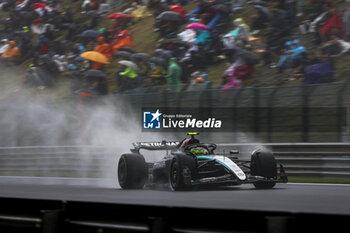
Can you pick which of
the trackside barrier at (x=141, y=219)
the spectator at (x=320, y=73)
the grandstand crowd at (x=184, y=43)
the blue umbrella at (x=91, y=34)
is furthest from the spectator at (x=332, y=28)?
the trackside barrier at (x=141, y=219)

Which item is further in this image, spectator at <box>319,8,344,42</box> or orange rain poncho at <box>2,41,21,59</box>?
orange rain poncho at <box>2,41,21,59</box>

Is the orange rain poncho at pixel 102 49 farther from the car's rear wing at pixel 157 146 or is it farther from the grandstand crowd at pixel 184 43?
the car's rear wing at pixel 157 146

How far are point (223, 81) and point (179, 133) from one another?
3.31 meters

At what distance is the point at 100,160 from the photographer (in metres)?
16.5

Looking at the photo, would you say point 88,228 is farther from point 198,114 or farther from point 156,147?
point 198,114

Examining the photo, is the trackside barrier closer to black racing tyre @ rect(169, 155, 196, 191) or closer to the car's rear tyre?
black racing tyre @ rect(169, 155, 196, 191)

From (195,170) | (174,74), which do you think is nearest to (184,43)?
(174,74)

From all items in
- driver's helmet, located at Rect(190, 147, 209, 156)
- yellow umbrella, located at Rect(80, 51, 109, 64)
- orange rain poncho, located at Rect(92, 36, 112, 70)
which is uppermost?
orange rain poncho, located at Rect(92, 36, 112, 70)

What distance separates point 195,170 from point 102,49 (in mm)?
15362

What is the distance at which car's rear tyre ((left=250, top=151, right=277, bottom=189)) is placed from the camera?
396 inches

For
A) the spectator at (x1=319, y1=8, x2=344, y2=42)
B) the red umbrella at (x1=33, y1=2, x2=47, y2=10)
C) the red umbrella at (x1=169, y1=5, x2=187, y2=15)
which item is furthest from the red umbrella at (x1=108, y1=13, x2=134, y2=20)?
the spectator at (x1=319, y1=8, x2=344, y2=42)

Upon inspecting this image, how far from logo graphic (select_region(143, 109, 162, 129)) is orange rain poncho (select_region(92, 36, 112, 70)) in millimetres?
6332

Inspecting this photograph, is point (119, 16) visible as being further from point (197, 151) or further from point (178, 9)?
point (197, 151)

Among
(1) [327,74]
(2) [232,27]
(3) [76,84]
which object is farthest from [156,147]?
(3) [76,84]
